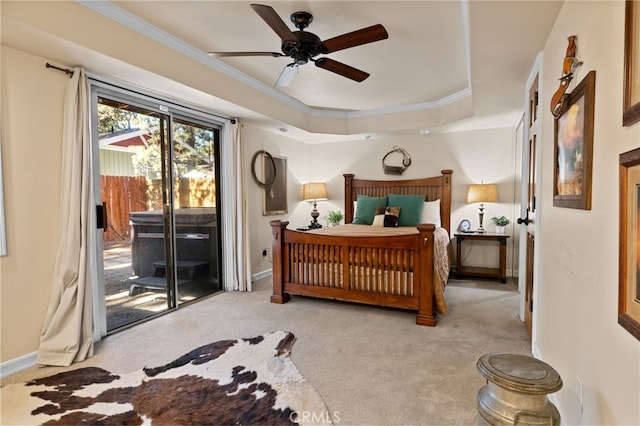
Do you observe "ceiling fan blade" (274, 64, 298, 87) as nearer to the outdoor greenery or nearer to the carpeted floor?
the outdoor greenery

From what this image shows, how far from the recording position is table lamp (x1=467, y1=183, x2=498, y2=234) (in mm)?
4717

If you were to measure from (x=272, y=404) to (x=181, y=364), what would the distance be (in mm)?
865

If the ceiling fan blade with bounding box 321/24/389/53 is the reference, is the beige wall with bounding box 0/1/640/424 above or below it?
below

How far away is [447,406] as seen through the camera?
1889mm

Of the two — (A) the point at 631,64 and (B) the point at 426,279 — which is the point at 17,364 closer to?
(B) the point at 426,279

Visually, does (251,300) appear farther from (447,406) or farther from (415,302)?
(447,406)

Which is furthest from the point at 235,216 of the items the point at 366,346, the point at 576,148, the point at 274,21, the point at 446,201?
the point at 576,148

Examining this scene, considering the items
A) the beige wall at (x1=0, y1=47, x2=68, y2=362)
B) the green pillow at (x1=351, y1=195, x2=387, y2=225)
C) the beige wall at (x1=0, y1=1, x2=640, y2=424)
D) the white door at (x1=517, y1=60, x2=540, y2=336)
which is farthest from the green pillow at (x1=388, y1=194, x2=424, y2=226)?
the beige wall at (x1=0, y1=47, x2=68, y2=362)

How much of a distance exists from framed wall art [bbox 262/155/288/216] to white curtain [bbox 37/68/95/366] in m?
2.60

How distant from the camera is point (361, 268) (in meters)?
3.47

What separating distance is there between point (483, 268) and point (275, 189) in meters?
3.44

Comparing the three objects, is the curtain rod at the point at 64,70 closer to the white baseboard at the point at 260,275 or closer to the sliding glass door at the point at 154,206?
the sliding glass door at the point at 154,206

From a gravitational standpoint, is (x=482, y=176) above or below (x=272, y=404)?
above

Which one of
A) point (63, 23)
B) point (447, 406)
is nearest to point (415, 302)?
point (447, 406)
